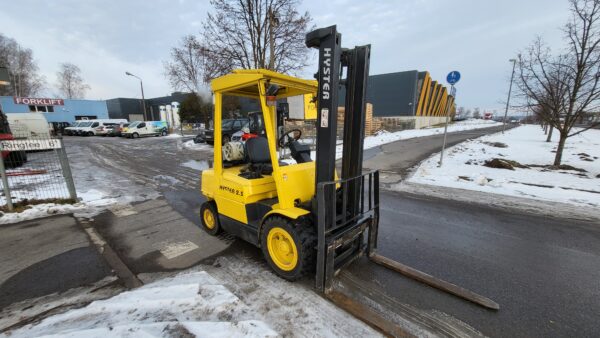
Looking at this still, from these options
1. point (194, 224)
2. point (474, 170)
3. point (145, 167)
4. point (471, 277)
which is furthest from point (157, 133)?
point (471, 277)

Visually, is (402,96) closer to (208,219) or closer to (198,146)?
(198,146)

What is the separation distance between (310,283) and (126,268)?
241 cm

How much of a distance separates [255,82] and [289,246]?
6.20ft

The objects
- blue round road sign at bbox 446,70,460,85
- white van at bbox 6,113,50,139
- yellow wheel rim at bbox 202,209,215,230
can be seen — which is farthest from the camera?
white van at bbox 6,113,50,139

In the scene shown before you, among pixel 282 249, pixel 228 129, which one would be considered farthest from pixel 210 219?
pixel 228 129

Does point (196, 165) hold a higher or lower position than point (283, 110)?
lower

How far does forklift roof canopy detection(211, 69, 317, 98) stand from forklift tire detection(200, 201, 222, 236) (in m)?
1.85

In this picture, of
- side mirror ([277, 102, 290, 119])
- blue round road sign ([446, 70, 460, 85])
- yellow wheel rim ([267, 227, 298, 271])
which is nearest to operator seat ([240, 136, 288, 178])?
side mirror ([277, 102, 290, 119])

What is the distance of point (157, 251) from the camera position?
379 cm

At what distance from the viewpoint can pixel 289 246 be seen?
2.94 metres

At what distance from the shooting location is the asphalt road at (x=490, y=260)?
8.24ft

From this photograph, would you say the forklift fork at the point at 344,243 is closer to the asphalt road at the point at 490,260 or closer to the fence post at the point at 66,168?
the asphalt road at the point at 490,260

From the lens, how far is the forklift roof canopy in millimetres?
2795

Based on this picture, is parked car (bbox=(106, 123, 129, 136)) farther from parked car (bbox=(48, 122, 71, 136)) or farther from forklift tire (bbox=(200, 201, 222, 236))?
forklift tire (bbox=(200, 201, 222, 236))
